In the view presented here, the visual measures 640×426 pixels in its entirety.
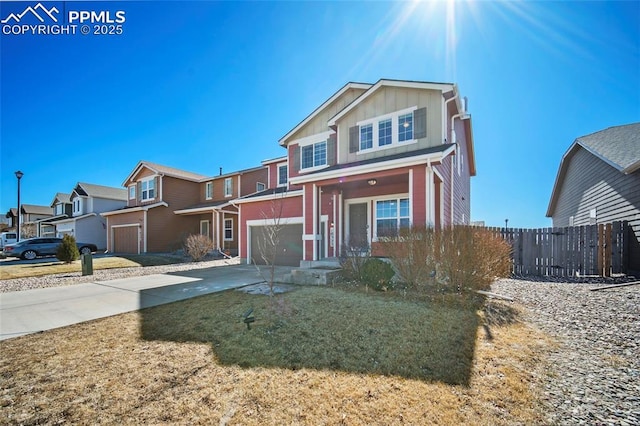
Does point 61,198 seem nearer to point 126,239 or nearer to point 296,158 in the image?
point 126,239

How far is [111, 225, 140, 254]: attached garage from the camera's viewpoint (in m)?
21.7

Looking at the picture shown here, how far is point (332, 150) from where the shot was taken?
1269 centimetres

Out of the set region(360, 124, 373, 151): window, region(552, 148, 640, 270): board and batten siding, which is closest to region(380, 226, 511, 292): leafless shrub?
region(360, 124, 373, 151): window

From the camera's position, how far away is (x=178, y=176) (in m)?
22.9

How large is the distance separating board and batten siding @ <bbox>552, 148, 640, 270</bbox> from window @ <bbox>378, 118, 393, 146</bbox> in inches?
355

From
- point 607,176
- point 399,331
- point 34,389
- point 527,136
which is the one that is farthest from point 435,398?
point 527,136

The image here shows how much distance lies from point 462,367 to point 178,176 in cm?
2431

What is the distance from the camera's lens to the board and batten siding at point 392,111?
9.65 metres

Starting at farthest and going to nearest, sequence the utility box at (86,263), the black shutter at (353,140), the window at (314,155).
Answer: the window at (314,155) < the utility box at (86,263) < the black shutter at (353,140)

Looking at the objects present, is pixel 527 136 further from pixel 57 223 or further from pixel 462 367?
pixel 57 223

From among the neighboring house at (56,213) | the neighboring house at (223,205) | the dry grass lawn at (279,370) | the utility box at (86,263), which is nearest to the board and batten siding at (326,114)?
the neighboring house at (223,205)

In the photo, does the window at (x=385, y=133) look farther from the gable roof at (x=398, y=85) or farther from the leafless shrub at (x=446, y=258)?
the leafless shrub at (x=446, y=258)

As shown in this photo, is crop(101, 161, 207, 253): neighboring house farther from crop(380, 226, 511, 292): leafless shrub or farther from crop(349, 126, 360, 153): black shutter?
crop(380, 226, 511, 292): leafless shrub

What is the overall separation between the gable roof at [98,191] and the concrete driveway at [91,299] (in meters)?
24.1
